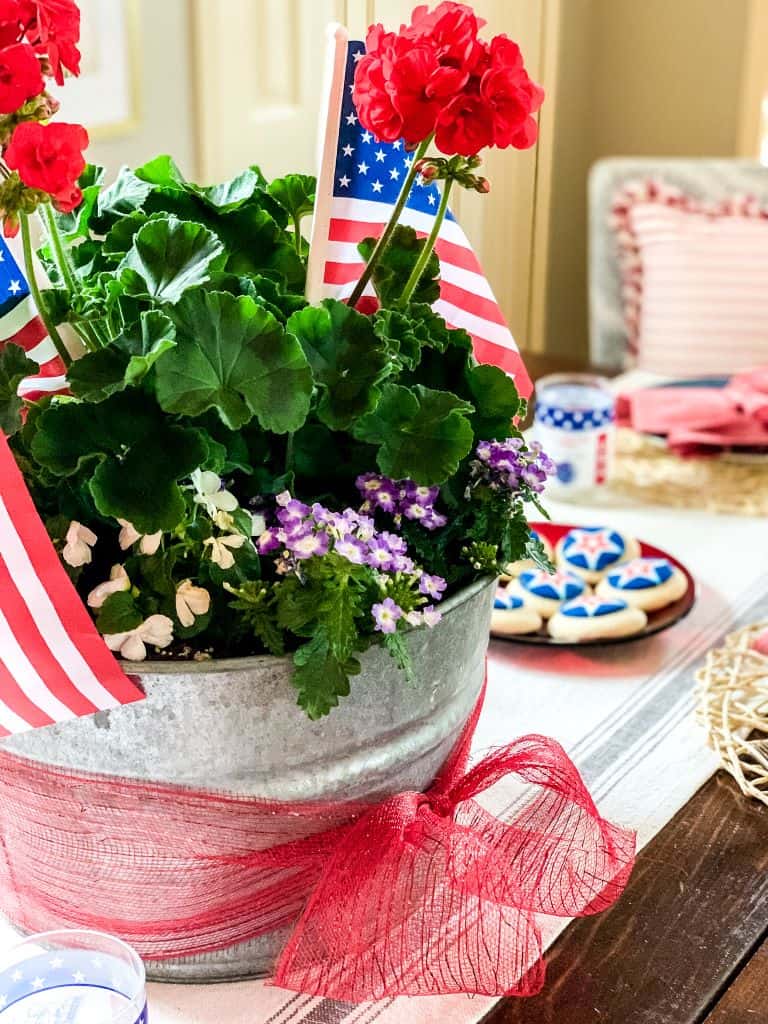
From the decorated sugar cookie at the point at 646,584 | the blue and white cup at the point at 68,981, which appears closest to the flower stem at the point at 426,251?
the blue and white cup at the point at 68,981

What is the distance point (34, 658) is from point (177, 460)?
0.12m

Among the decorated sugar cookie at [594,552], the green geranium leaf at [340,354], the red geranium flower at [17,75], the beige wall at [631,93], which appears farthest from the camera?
the beige wall at [631,93]

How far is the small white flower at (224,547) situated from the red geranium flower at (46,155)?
0.58 feet

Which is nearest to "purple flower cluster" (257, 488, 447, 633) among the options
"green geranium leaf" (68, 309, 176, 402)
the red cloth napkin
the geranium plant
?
the geranium plant

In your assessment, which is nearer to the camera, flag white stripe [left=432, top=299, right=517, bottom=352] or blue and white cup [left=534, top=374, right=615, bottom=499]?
flag white stripe [left=432, top=299, right=517, bottom=352]

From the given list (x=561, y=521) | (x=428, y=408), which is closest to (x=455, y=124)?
(x=428, y=408)

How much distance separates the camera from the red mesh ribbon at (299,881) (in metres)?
0.65

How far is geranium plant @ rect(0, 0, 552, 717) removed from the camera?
1.91 feet

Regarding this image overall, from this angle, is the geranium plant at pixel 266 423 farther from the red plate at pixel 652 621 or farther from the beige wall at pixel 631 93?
the beige wall at pixel 631 93

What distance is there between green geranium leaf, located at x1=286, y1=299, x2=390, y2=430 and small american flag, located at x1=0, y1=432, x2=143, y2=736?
0.15 m

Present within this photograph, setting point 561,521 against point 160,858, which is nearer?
point 160,858

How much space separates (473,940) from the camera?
2.36 feet

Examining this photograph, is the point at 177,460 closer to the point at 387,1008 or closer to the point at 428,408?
the point at 428,408

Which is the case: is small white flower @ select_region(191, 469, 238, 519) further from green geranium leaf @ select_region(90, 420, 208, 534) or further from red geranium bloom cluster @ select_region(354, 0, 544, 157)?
red geranium bloom cluster @ select_region(354, 0, 544, 157)
